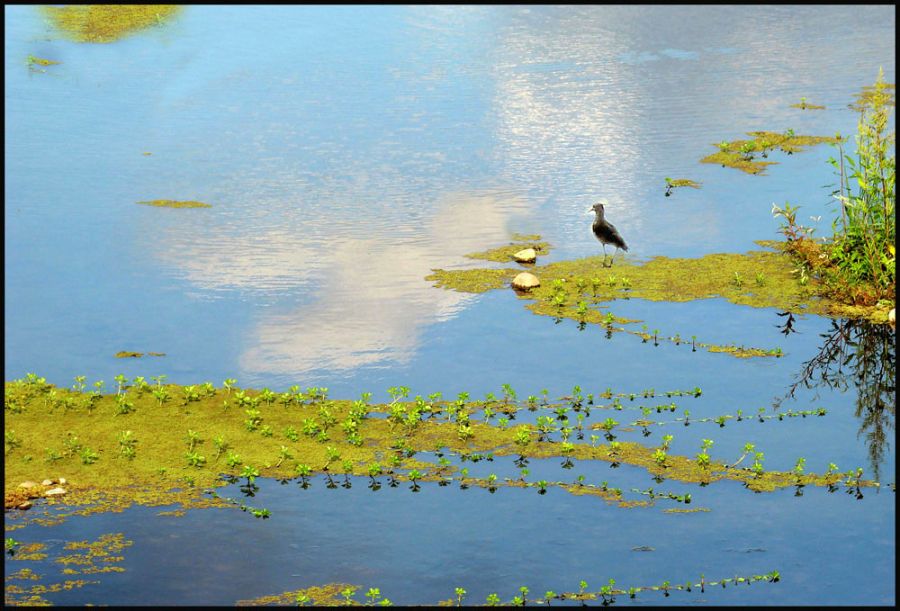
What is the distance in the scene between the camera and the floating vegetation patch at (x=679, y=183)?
22.0m

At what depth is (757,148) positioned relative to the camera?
78.4 feet

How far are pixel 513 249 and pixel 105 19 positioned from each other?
20.5m

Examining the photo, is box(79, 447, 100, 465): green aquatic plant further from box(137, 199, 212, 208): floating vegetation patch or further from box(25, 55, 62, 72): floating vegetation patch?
box(25, 55, 62, 72): floating vegetation patch

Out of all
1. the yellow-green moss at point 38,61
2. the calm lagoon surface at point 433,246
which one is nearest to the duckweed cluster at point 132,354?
the calm lagoon surface at point 433,246

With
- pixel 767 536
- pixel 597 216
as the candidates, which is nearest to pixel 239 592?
pixel 767 536

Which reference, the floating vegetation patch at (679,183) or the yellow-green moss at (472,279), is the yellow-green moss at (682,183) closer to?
the floating vegetation patch at (679,183)

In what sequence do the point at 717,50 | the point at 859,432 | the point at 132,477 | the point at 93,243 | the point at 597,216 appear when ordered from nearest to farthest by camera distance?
the point at 132,477, the point at 859,432, the point at 597,216, the point at 93,243, the point at 717,50

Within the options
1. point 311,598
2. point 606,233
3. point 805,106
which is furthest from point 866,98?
point 311,598

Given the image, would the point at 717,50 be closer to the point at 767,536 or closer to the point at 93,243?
the point at 93,243

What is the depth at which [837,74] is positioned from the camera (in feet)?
98.3

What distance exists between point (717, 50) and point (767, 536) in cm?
2350

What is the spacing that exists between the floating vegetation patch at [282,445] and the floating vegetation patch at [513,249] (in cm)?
494

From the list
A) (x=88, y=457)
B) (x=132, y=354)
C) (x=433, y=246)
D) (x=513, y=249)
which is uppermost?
(x=513, y=249)

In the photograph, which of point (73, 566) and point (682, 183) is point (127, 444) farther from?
point (682, 183)
